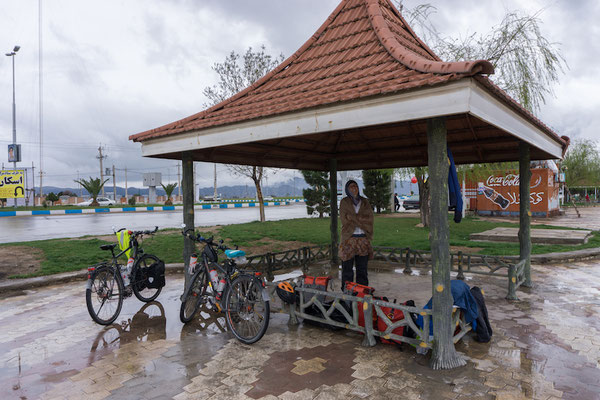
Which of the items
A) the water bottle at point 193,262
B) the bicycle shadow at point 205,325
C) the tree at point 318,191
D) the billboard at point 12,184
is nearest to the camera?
the bicycle shadow at point 205,325

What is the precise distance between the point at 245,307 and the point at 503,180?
72.9 ft

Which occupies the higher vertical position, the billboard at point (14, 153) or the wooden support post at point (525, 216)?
the billboard at point (14, 153)

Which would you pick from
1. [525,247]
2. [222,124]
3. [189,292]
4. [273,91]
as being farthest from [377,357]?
[525,247]

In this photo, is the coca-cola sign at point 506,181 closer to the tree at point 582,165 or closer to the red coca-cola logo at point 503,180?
the red coca-cola logo at point 503,180

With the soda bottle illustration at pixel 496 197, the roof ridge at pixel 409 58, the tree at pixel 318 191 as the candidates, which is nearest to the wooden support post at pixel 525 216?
the roof ridge at pixel 409 58

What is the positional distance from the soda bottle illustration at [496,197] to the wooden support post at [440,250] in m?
21.7

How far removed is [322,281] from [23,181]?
35.6m

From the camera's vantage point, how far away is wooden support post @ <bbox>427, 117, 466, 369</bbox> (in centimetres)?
364

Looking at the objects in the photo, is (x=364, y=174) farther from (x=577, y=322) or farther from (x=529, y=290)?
(x=577, y=322)

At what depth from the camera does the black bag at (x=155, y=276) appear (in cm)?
585

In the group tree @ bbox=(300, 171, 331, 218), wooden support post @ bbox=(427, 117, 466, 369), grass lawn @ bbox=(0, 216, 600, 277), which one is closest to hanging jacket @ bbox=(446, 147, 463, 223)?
wooden support post @ bbox=(427, 117, 466, 369)

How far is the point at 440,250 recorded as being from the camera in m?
3.72

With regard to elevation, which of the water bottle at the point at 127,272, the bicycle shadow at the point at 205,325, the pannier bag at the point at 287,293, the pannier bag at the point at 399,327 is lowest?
the bicycle shadow at the point at 205,325

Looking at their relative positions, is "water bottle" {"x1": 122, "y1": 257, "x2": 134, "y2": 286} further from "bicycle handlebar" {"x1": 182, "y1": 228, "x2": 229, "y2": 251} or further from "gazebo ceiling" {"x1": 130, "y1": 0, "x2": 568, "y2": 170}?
"gazebo ceiling" {"x1": 130, "y1": 0, "x2": 568, "y2": 170}
